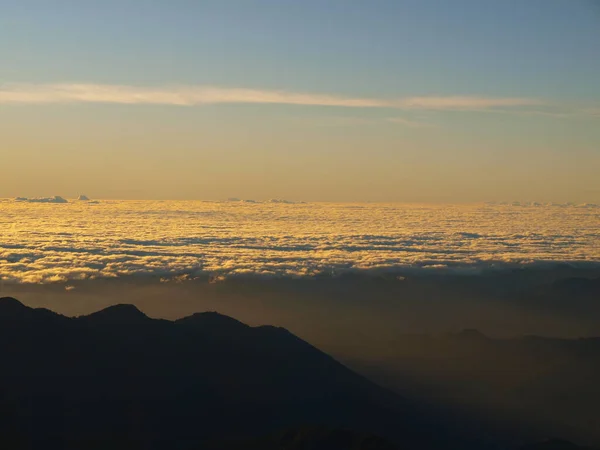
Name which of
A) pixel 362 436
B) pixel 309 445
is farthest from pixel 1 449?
pixel 362 436

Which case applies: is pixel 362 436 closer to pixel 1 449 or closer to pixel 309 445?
pixel 309 445
